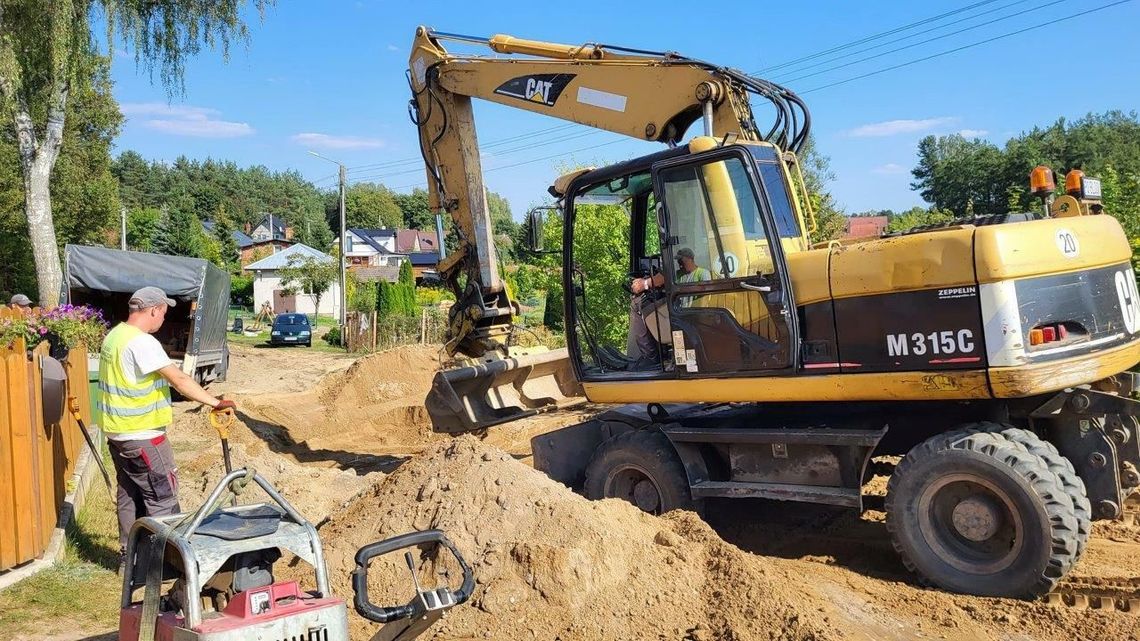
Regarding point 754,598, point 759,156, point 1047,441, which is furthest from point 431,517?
point 1047,441

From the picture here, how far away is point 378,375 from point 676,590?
1180 cm

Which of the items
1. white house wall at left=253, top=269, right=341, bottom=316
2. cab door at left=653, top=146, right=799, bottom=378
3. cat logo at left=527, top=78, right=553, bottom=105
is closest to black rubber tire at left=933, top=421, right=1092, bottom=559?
cab door at left=653, top=146, right=799, bottom=378

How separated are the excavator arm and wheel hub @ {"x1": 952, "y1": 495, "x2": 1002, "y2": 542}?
9.65ft

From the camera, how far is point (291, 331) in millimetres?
34344

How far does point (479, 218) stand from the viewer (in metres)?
9.64

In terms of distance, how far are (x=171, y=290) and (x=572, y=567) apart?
14.0 metres

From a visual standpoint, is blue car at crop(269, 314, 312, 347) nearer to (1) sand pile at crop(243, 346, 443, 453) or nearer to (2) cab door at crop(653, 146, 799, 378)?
(1) sand pile at crop(243, 346, 443, 453)

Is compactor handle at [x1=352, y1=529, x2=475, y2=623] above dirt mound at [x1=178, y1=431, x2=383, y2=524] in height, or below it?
above

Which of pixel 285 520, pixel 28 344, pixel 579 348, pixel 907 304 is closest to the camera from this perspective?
pixel 285 520

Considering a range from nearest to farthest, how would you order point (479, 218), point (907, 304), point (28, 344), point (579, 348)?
point (907, 304) → point (579, 348) → point (479, 218) → point (28, 344)

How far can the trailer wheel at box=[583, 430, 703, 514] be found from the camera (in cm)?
687

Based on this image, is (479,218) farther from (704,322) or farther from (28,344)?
(28,344)

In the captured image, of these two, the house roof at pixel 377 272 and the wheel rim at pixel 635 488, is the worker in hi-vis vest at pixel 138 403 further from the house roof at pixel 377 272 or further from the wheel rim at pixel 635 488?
the house roof at pixel 377 272

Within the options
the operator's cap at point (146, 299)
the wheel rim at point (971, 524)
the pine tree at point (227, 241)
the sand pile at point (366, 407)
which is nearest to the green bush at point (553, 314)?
the sand pile at point (366, 407)
